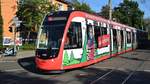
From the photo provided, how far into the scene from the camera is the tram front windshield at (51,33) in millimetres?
18641

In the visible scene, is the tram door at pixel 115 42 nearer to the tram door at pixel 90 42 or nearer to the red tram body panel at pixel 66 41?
the red tram body panel at pixel 66 41

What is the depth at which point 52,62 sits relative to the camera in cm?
1828

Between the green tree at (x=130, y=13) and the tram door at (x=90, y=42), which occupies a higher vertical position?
the green tree at (x=130, y=13)

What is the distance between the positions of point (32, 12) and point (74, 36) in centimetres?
2762

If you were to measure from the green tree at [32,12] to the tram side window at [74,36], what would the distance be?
26.0 metres

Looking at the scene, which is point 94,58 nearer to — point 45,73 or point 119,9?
point 45,73

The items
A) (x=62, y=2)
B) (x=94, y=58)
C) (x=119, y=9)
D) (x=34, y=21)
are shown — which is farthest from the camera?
(x=119, y=9)

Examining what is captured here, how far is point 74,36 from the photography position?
63.8ft

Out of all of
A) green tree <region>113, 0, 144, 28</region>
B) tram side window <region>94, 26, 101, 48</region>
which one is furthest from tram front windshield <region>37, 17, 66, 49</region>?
green tree <region>113, 0, 144, 28</region>

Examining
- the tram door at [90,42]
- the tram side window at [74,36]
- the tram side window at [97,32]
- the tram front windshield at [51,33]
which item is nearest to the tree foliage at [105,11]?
the tram side window at [97,32]

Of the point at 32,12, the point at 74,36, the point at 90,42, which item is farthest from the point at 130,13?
the point at 74,36

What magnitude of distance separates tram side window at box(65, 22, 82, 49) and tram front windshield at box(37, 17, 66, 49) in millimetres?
446

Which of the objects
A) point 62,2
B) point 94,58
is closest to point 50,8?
point 62,2

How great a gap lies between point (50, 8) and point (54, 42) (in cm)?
2821
